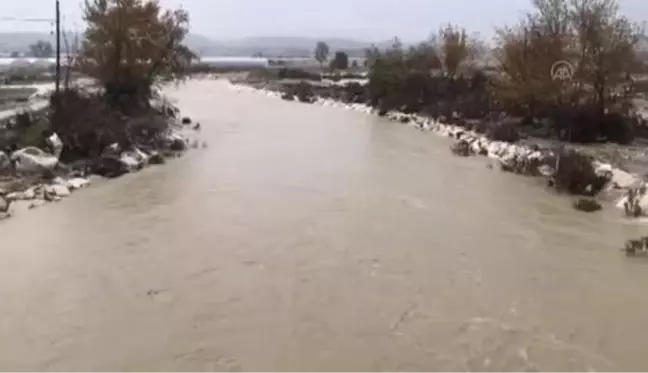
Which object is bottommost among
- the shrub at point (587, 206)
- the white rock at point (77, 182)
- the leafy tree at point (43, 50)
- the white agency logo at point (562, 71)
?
the white rock at point (77, 182)

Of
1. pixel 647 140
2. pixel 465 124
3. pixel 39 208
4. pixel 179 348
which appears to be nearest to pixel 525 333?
pixel 179 348

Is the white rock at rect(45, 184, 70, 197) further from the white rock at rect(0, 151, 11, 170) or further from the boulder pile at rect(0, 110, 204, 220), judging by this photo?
the white rock at rect(0, 151, 11, 170)

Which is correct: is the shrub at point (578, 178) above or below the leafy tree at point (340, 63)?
below

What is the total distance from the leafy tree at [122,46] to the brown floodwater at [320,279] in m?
10.1

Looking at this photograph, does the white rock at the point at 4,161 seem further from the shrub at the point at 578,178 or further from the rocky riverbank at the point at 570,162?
the shrub at the point at 578,178

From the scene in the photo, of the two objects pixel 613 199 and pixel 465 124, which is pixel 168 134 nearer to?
pixel 465 124

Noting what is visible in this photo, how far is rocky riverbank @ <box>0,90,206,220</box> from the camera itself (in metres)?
12.4

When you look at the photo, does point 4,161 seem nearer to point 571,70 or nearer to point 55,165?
point 55,165

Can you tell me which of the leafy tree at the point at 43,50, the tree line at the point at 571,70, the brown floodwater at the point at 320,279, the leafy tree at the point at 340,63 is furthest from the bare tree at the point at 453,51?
the leafy tree at the point at 43,50

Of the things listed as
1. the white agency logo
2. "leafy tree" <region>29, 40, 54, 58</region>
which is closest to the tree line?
the white agency logo

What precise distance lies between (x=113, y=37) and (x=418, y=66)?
13609mm

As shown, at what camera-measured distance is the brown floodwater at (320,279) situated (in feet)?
21.4

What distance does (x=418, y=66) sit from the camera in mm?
32312

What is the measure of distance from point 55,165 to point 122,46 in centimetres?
1046
